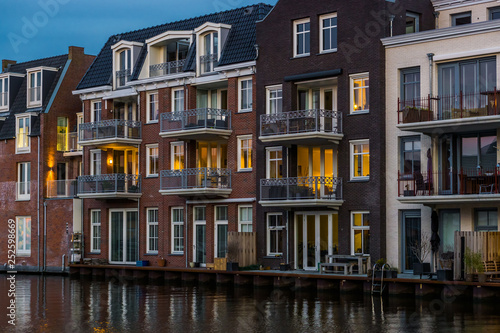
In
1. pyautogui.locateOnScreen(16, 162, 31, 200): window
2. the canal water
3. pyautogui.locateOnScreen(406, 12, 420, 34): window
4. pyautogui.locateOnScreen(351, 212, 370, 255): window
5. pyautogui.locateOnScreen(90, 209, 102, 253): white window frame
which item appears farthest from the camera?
pyautogui.locateOnScreen(16, 162, 31, 200): window

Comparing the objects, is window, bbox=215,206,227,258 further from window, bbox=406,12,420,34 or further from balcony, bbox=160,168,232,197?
window, bbox=406,12,420,34

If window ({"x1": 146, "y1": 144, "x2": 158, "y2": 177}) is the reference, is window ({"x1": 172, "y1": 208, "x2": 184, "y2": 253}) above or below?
below

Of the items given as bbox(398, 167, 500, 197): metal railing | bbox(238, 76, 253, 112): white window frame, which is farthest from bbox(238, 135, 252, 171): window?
bbox(398, 167, 500, 197): metal railing

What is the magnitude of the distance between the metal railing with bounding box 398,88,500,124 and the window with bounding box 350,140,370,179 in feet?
8.09

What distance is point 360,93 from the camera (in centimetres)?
4122

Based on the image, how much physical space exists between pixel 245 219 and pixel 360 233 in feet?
23.5

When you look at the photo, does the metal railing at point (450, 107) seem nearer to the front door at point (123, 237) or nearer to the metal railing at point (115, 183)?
the metal railing at point (115, 183)

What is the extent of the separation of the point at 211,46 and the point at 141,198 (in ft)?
30.3

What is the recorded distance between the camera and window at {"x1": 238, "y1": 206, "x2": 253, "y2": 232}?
150ft

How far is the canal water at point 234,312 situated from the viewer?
27297 mm

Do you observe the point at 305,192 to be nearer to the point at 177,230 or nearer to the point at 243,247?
the point at 243,247

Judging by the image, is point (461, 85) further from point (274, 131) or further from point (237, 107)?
point (237, 107)

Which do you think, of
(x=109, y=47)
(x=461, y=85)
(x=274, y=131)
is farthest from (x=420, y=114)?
(x=109, y=47)

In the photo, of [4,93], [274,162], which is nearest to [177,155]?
[274,162]
